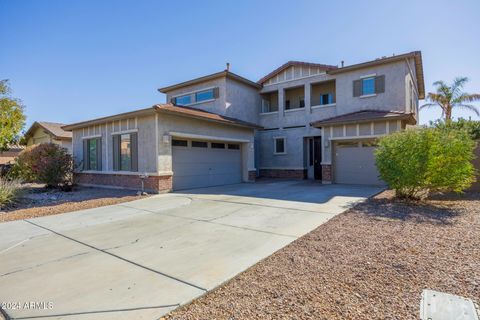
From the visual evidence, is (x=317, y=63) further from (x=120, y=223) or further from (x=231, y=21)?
(x=120, y=223)

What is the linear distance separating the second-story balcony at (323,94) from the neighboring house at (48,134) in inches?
764

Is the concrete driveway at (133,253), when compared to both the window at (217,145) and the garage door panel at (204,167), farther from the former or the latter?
the window at (217,145)

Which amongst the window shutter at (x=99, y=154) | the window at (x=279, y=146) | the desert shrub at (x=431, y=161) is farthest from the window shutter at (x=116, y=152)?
the desert shrub at (x=431, y=161)

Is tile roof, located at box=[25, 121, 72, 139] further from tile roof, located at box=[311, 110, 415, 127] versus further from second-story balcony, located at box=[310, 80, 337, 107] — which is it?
tile roof, located at box=[311, 110, 415, 127]

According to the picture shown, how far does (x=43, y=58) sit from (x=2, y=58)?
350 cm

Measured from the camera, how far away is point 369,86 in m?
16.1

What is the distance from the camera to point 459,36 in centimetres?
1116

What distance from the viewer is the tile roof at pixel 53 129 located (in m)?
23.7

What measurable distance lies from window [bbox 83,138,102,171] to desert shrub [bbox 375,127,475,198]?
13748 mm

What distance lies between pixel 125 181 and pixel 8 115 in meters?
15.7

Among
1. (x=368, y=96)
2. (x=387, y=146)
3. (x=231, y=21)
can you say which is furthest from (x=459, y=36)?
(x=231, y=21)

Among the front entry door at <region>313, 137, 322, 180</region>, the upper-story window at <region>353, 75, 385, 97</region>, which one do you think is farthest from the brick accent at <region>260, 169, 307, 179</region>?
the upper-story window at <region>353, 75, 385, 97</region>

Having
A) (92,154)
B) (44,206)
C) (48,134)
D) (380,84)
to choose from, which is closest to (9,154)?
(48,134)

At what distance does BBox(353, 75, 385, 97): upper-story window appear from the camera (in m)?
15.7
